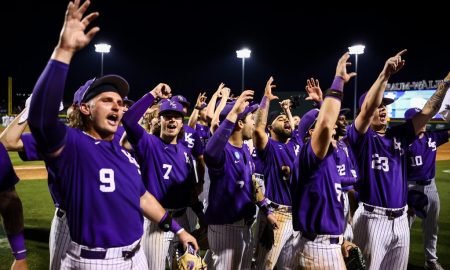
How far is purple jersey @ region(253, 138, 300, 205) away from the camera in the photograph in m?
4.37

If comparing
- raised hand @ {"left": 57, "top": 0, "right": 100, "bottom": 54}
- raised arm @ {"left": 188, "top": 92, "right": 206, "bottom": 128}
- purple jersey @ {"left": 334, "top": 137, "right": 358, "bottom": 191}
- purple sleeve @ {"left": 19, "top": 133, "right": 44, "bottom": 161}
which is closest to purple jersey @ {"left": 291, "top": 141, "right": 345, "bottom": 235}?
purple jersey @ {"left": 334, "top": 137, "right": 358, "bottom": 191}

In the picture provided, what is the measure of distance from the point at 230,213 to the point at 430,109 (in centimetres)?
214

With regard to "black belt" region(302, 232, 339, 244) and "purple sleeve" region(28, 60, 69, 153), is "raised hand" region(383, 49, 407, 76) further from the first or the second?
"purple sleeve" region(28, 60, 69, 153)

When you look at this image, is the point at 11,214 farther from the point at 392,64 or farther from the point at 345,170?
the point at 345,170

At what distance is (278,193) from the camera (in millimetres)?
4379

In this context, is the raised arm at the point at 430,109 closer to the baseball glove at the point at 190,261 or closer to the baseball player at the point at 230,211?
the baseball player at the point at 230,211

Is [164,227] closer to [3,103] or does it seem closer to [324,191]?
[324,191]

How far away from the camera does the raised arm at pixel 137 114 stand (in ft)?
10.3

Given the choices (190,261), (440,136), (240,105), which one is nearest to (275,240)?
(240,105)

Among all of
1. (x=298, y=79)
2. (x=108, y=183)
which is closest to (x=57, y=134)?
(x=108, y=183)

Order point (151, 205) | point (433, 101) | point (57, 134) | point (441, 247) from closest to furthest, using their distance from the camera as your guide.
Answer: point (57, 134) < point (151, 205) < point (433, 101) < point (441, 247)

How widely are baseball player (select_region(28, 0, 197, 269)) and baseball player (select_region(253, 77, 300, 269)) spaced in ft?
6.21

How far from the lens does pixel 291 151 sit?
4.55 meters

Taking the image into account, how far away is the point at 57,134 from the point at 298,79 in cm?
5352
